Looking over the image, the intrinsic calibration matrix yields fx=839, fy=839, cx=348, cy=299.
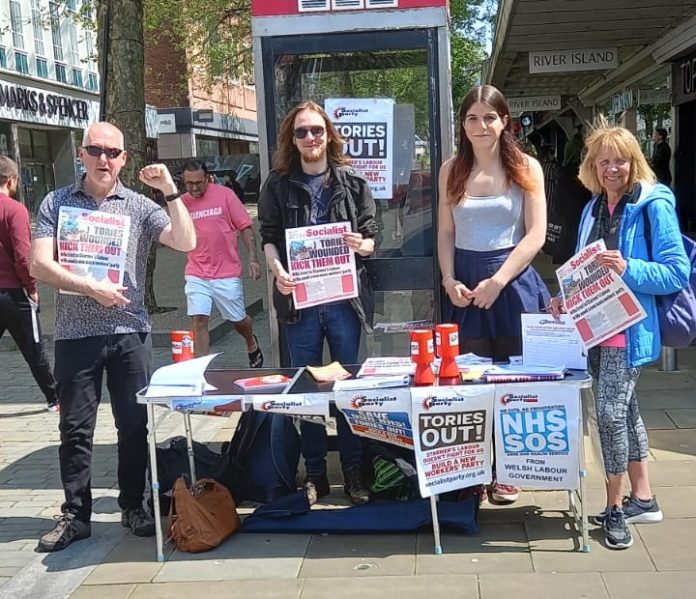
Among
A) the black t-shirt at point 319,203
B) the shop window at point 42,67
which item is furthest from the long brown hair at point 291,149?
the shop window at point 42,67

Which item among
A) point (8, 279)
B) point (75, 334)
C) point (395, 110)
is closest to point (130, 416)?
point (75, 334)

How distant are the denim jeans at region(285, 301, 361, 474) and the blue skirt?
22.5 inches

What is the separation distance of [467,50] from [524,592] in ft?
79.5

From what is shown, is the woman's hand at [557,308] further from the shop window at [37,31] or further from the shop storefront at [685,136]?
the shop window at [37,31]

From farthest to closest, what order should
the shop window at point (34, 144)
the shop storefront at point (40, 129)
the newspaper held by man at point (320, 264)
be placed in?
the shop window at point (34, 144), the shop storefront at point (40, 129), the newspaper held by man at point (320, 264)

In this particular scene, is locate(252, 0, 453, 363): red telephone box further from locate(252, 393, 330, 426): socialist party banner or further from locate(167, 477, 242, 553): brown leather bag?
locate(252, 393, 330, 426): socialist party banner

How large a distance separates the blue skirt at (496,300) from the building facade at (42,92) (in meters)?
22.6

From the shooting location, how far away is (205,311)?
22.6ft

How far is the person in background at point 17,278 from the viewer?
6055mm

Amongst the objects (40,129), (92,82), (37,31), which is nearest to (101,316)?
(37,31)

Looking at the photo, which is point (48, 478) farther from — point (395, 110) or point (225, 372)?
point (395, 110)

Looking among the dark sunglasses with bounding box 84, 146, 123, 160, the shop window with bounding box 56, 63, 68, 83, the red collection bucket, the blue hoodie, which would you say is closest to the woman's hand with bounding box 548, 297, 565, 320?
the blue hoodie

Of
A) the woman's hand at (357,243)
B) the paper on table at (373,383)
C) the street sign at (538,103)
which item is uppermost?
the street sign at (538,103)

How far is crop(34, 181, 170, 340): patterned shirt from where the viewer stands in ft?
12.5
